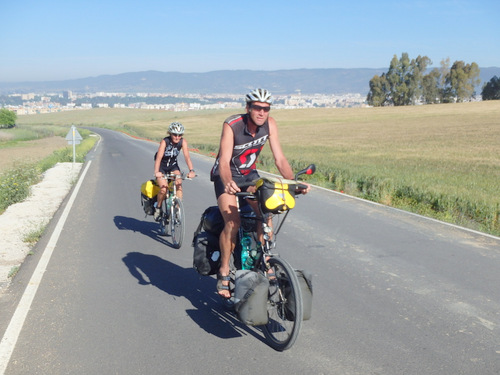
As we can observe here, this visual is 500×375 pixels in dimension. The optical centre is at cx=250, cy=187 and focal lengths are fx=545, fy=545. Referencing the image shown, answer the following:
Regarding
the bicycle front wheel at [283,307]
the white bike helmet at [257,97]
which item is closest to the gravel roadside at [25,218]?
the bicycle front wheel at [283,307]

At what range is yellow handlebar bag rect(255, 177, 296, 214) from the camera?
4156 mm

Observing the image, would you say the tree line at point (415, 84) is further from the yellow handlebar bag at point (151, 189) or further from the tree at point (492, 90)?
the yellow handlebar bag at point (151, 189)

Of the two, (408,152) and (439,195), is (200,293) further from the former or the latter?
(408,152)

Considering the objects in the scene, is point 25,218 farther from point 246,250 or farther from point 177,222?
point 246,250

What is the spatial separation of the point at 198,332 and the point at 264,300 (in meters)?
0.82

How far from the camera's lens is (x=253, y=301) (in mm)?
4258

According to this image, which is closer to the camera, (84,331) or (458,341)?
(458,341)

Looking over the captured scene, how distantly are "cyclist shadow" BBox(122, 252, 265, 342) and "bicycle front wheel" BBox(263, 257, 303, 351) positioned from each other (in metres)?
0.24

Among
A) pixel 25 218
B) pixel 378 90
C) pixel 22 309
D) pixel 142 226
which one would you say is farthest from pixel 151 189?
pixel 378 90

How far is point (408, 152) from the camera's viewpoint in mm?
33250

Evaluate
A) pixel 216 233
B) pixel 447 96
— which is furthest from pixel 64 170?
pixel 447 96

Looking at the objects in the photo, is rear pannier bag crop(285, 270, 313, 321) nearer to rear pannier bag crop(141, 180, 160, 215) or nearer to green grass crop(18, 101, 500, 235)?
rear pannier bag crop(141, 180, 160, 215)

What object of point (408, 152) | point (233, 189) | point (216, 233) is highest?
point (233, 189)

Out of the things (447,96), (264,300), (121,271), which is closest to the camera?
(264,300)
